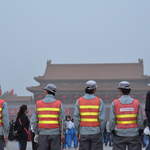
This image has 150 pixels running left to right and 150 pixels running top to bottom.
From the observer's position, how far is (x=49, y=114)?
5.20 meters

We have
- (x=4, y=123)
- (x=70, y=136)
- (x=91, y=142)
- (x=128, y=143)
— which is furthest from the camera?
(x=70, y=136)

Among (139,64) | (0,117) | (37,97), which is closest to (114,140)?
(0,117)

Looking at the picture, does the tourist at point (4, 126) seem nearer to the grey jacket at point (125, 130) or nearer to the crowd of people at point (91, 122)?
the crowd of people at point (91, 122)

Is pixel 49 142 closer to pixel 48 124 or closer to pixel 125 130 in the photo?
pixel 48 124

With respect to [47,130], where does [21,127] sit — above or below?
below

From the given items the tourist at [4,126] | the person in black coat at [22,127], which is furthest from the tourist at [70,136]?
the tourist at [4,126]

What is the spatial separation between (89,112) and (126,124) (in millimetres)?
500

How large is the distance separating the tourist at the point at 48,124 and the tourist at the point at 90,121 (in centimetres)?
22

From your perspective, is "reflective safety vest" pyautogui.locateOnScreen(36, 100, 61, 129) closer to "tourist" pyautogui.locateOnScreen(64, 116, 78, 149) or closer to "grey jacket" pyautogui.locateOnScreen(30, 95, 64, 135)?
Result: "grey jacket" pyautogui.locateOnScreen(30, 95, 64, 135)

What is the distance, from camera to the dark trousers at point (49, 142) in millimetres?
5098


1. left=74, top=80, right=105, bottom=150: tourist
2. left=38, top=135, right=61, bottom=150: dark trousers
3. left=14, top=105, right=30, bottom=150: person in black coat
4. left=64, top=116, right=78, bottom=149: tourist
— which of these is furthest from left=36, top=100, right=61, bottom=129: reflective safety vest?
left=64, top=116, right=78, bottom=149: tourist

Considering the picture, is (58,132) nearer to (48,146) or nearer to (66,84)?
(48,146)

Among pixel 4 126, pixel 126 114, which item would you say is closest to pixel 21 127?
pixel 4 126

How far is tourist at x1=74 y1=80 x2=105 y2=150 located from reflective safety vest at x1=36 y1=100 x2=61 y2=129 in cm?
23
